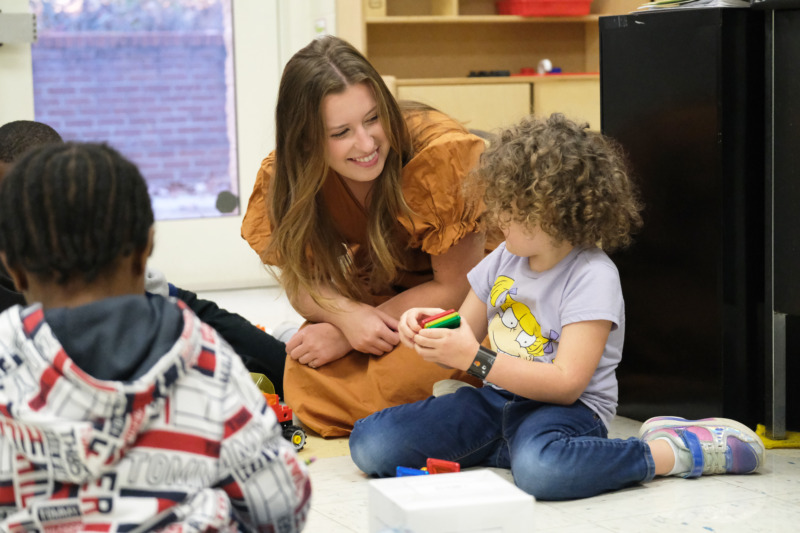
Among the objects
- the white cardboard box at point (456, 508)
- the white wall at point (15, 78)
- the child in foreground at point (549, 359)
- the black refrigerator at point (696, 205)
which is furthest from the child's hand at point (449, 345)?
the white wall at point (15, 78)

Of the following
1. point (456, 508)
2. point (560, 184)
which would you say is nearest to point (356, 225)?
point (560, 184)

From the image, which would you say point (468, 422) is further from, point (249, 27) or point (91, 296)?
point (249, 27)

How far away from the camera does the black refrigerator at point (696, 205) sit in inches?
64.1

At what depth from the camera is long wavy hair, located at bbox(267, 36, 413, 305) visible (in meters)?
1.69

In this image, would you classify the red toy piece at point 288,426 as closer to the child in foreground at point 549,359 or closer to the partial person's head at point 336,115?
the child in foreground at point 549,359

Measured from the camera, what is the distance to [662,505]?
52.6 inches

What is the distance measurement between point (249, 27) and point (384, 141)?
2027mm

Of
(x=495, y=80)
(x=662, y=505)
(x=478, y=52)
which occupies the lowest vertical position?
(x=662, y=505)

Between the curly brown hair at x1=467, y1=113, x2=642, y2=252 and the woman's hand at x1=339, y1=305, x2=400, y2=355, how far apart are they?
372mm

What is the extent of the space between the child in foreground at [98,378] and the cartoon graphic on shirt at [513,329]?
0.76m

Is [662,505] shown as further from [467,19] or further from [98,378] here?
[467,19]

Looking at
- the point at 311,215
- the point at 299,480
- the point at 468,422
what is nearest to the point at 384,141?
the point at 311,215

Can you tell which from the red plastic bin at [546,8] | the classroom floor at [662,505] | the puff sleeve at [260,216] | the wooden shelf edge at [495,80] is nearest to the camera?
the classroom floor at [662,505]

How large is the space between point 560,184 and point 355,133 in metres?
0.41
